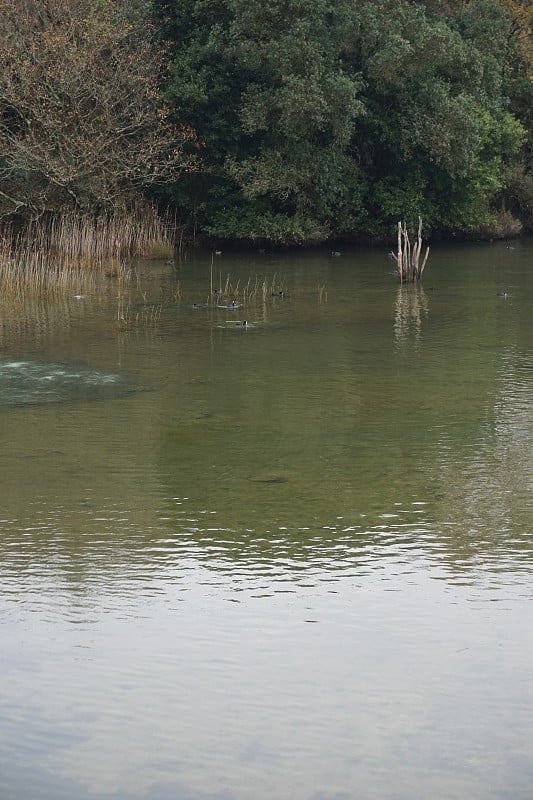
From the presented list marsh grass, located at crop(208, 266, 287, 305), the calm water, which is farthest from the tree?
the calm water

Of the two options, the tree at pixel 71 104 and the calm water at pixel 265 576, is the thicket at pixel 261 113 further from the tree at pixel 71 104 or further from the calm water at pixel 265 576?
the calm water at pixel 265 576

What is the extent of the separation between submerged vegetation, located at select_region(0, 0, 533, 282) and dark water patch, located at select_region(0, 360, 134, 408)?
31.2 feet

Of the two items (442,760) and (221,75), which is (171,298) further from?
(442,760)

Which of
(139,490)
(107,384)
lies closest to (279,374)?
(107,384)

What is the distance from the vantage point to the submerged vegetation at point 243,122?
24.8 m

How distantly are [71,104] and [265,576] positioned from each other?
2029 centimetres

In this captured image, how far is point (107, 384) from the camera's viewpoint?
12953 millimetres

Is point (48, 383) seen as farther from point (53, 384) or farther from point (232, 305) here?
point (232, 305)

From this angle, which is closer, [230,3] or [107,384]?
[107,384]

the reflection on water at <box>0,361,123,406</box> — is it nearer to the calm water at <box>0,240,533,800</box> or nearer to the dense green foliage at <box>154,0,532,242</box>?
the calm water at <box>0,240,533,800</box>

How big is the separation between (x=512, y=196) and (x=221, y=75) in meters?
10.3

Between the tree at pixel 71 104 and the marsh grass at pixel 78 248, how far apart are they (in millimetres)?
552

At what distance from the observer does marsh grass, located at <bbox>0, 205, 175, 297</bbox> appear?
20.4 meters

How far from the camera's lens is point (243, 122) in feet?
92.1
